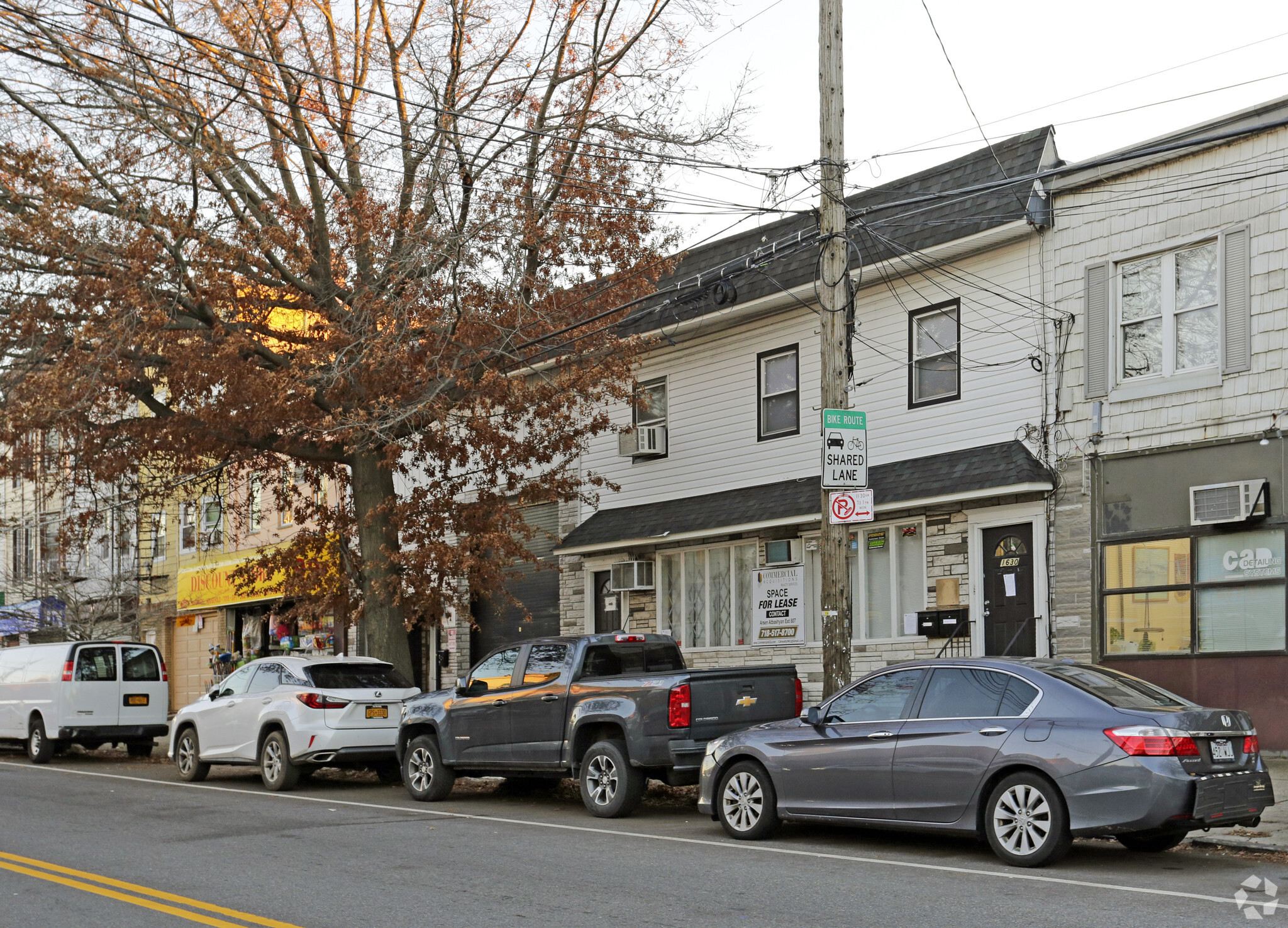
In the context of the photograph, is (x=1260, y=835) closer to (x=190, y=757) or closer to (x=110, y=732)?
(x=190, y=757)

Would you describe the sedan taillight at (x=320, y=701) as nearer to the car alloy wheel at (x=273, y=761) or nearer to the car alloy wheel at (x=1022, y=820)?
the car alloy wheel at (x=273, y=761)

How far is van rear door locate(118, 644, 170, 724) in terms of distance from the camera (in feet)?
72.1

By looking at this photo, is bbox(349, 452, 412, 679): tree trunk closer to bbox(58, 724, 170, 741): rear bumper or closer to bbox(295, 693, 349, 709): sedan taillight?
bbox(295, 693, 349, 709): sedan taillight

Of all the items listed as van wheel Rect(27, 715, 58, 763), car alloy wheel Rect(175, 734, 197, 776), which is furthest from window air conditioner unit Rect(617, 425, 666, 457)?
van wheel Rect(27, 715, 58, 763)

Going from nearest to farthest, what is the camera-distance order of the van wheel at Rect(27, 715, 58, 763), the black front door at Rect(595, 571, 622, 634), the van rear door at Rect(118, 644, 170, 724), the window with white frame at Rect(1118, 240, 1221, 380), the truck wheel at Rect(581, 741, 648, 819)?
the truck wheel at Rect(581, 741, 648, 819), the window with white frame at Rect(1118, 240, 1221, 380), the van wheel at Rect(27, 715, 58, 763), the van rear door at Rect(118, 644, 170, 724), the black front door at Rect(595, 571, 622, 634)

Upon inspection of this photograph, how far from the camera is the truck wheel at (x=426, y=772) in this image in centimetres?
1488

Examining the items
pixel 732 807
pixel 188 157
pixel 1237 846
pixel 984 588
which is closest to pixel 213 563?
pixel 188 157

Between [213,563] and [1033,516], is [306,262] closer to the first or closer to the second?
[1033,516]

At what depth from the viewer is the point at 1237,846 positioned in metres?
10.4

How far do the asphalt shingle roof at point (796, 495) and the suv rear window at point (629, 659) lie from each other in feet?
11.7

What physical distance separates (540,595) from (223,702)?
8.30m

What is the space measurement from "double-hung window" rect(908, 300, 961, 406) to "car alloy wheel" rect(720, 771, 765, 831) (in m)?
8.08

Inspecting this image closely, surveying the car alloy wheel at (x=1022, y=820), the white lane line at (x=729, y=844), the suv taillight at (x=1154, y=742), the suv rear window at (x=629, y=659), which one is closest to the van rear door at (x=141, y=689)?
the white lane line at (x=729, y=844)

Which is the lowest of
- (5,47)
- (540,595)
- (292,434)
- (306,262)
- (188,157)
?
(540,595)
